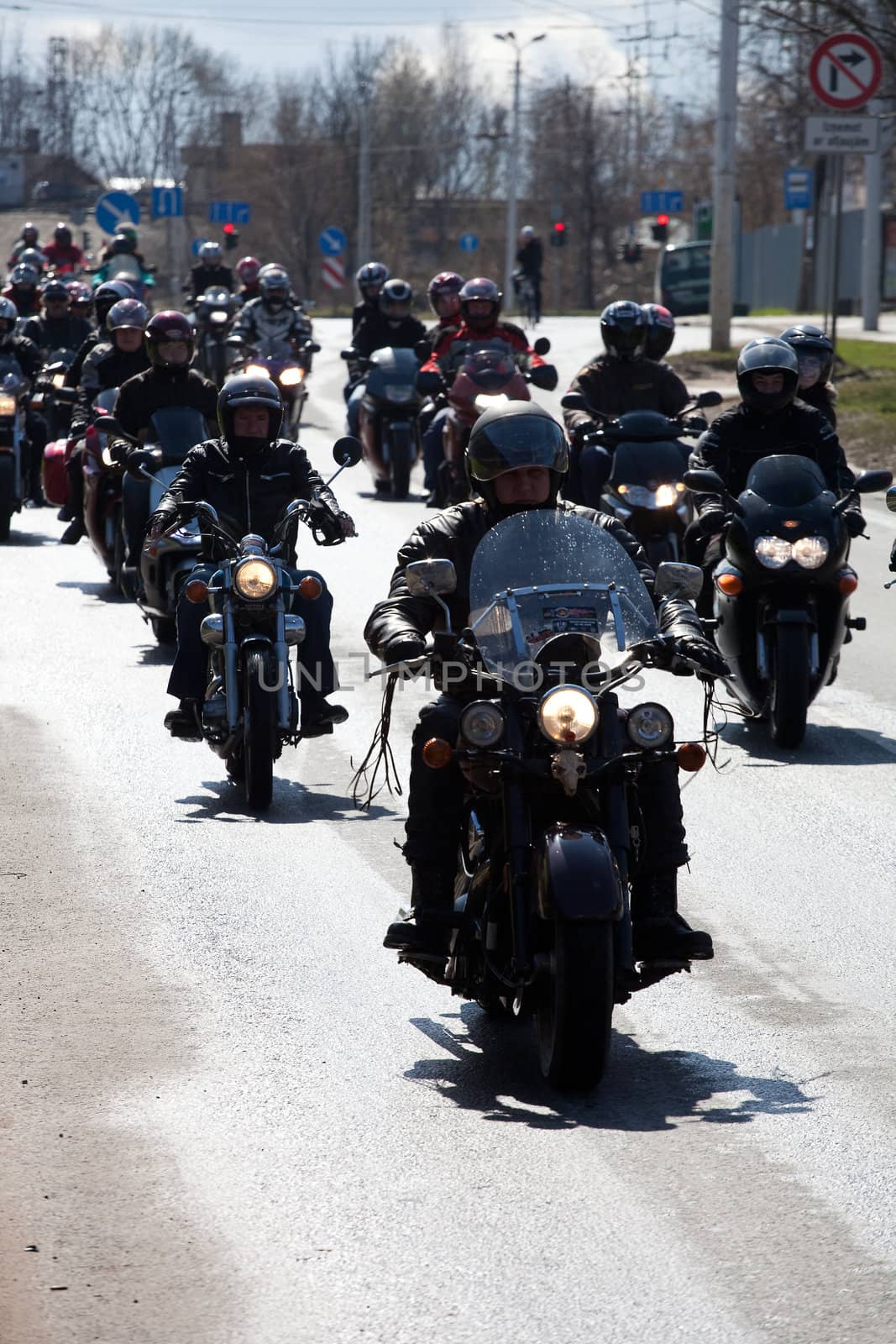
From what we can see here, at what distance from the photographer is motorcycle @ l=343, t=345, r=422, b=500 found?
2059cm

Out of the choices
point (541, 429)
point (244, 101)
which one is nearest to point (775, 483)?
point (541, 429)

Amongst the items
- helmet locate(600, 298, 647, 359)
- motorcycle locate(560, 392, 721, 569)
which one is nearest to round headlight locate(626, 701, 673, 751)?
motorcycle locate(560, 392, 721, 569)

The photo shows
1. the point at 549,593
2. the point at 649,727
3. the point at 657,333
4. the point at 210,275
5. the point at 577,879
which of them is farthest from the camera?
the point at 210,275

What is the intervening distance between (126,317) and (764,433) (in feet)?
19.3

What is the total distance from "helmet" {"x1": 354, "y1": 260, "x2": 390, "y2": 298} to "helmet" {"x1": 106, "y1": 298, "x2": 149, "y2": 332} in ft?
23.7

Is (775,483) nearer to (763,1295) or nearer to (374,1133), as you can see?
(374,1133)

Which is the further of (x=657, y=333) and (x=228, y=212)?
(x=228, y=212)

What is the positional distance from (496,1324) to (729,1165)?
3.36 ft

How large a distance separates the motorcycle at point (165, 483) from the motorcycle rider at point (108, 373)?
1.91 metres

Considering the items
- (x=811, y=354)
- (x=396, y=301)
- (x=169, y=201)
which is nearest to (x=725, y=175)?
(x=396, y=301)

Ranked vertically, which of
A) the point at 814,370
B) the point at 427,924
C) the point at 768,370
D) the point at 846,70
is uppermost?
the point at 846,70

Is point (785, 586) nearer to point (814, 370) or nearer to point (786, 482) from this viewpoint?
point (786, 482)

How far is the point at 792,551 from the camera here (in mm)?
10281

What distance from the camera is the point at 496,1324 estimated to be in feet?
13.9
